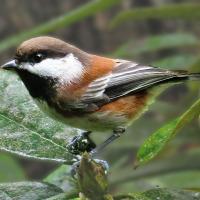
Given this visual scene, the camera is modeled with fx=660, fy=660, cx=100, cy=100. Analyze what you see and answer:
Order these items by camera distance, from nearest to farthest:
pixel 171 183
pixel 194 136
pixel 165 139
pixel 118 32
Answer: pixel 165 139 → pixel 194 136 → pixel 171 183 → pixel 118 32

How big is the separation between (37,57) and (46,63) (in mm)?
79

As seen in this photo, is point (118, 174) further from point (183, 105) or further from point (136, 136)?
point (183, 105)

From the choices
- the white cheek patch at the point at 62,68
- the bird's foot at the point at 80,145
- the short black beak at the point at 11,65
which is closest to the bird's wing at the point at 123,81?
the white cheek patch at the point at 62,68

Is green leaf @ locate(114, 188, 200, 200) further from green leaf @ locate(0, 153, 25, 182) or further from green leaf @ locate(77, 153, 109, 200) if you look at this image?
green leaf @ locate(0, 153, 25, 182)

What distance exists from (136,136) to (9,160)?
0.78 m

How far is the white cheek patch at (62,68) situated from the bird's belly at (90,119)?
21 centimetres

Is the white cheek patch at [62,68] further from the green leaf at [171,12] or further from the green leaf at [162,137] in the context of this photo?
the green leaf at [162,137]

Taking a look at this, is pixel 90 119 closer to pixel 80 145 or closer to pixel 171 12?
pixel 80 145

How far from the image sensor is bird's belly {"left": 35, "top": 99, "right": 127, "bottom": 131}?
2.78m

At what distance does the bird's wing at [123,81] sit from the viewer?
10.2 ft

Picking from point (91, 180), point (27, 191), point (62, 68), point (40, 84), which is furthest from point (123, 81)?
point (91, 180)

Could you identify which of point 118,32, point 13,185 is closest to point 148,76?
point 13,185

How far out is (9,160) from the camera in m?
3.76

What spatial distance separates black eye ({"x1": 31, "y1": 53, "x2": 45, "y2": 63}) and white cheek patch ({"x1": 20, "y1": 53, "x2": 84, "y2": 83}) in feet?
0.09
